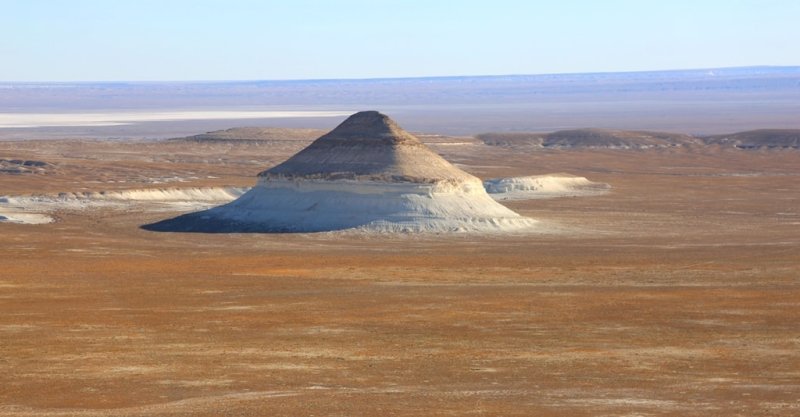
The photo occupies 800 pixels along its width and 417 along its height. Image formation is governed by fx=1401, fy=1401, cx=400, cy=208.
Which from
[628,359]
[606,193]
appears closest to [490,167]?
[606,193]

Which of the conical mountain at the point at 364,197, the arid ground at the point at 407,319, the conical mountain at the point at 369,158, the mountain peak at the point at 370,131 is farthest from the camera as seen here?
the mountain peak at the point at 370,131

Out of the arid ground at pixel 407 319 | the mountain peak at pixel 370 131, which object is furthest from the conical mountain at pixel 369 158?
the arid ground at pixel 407 319

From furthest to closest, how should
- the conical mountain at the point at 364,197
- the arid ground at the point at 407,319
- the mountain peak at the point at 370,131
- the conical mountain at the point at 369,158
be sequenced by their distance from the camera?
the mountain peak at the point at 370,131, the conical mountain at the point at 369,158, the conical mountain at the point at 364,197, the arid ground at the point at 407,319

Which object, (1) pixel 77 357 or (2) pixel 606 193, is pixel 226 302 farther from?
(2) pixel 606 193

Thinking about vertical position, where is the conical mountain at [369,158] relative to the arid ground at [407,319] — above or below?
above

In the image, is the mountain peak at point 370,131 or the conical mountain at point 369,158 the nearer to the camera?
the conical mountain at point 369,158

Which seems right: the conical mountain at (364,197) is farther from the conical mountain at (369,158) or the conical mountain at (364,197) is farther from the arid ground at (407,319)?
the arid ground at (407,319)
